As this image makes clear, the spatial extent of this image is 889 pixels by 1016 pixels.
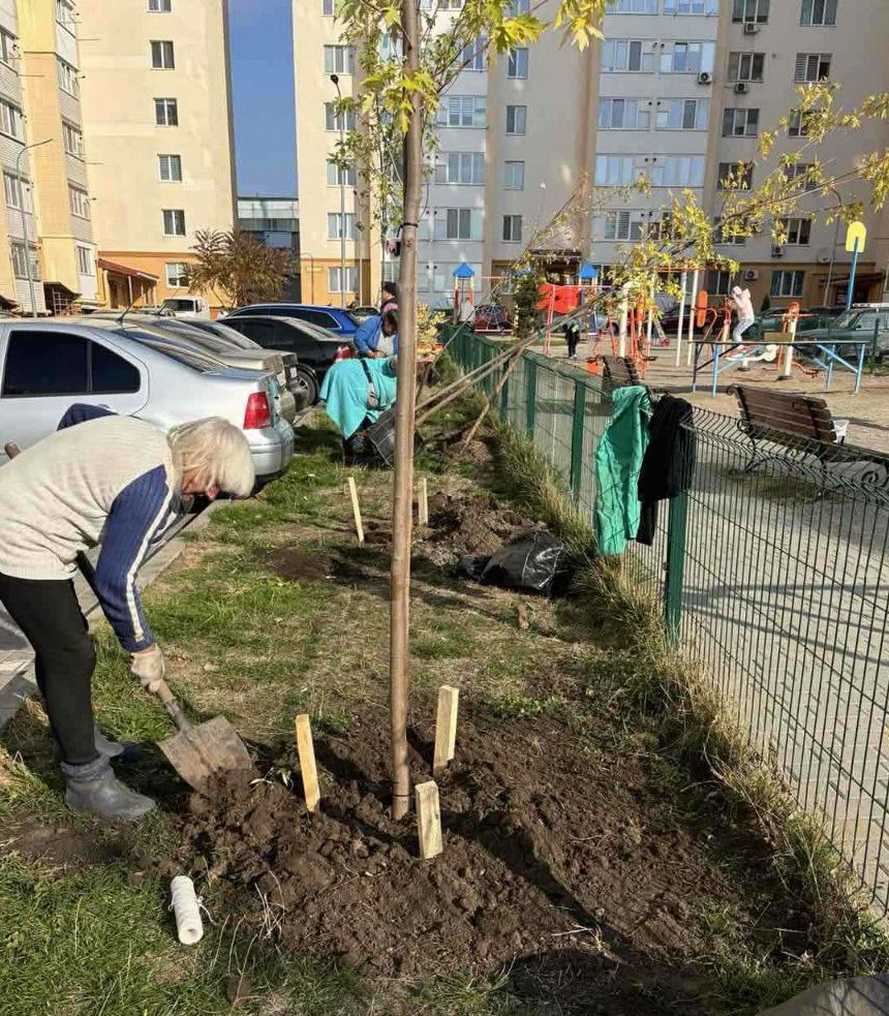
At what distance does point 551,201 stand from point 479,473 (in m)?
43.2

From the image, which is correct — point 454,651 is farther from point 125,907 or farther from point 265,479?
point 265,479

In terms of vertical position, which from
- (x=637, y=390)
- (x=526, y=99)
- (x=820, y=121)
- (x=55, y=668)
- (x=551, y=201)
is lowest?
(x=55, y=668)

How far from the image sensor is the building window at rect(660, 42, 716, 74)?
45031 millimetres

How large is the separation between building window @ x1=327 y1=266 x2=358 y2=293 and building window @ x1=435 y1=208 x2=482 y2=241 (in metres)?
5.67

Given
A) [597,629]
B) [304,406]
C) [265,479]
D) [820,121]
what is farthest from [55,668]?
[304,406]

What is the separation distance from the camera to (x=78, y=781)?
275 cm

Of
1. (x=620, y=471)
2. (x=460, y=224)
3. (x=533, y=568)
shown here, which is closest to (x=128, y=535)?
(x=620, y=471)

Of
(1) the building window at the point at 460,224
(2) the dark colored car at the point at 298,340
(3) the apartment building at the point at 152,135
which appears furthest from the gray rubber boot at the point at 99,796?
(1) the building window at the point at 460,224

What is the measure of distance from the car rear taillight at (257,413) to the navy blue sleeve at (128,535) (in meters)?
4.21

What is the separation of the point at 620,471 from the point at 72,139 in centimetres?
4503

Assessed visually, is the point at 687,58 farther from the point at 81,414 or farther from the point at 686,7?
the point at 81,414

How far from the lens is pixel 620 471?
4.48 m

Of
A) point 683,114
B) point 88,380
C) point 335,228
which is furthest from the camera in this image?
point 335,228

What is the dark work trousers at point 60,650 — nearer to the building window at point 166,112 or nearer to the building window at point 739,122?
the building window at point 166,112
